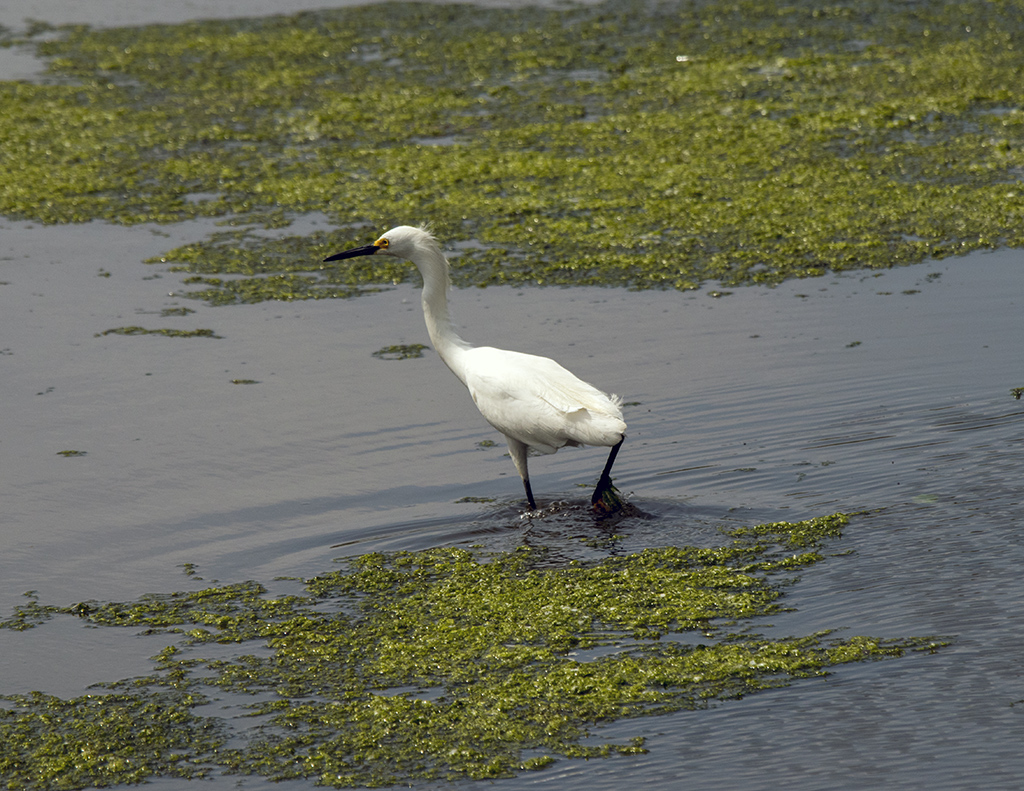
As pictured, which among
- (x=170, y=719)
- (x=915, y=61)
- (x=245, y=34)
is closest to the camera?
(x=170, y=719)

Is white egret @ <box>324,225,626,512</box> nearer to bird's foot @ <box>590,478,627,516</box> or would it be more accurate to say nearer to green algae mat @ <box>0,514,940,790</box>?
bird's foot @ <box>590,478,627,516</box>

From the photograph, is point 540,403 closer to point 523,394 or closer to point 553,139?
point 523,394

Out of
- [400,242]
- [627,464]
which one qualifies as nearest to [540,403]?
[627,464]

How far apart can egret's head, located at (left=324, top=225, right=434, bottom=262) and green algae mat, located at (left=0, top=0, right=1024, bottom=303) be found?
2.06 m

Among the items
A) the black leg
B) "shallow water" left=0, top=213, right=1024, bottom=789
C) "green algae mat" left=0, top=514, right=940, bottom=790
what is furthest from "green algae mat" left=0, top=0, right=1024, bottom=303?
"green algae mat" left=0, top=514, right=940, bottom=790

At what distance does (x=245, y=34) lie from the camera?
16.4 metres

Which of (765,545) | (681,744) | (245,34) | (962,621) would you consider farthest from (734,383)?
(245,34)

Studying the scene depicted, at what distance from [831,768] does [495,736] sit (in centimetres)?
113

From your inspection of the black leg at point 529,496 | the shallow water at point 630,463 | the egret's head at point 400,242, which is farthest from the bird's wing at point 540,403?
the egret's head at point 400,242

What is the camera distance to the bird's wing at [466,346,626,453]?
6.13 metres

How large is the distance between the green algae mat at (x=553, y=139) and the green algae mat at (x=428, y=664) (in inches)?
154

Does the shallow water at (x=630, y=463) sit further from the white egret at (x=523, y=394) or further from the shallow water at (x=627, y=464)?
the white egret at (x=523, y=394)

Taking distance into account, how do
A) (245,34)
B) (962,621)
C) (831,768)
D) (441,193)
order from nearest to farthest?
(831,768)
(962,621)
(441,193)
(245,34)

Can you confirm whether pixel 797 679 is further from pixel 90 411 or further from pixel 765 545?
pixel 90 411
